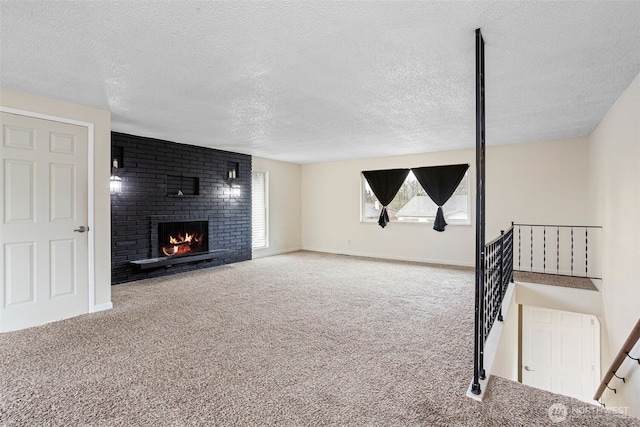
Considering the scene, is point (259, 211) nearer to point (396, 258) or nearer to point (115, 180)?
point (115, 180)

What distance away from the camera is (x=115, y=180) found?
4.77 meters

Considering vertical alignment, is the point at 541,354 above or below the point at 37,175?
below

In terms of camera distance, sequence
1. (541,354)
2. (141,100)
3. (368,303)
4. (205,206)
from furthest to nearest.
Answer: (541,354), (205,206), (368,303), (141,100)

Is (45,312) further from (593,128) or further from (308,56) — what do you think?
(593,128)

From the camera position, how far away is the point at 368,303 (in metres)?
3.88

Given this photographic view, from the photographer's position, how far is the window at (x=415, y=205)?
6.26 meters

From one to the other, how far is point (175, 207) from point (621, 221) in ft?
19.7

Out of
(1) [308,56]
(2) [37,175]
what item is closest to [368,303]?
(1) [308,56]

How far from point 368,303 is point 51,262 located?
3.44 metres

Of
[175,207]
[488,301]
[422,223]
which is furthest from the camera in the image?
[422,223]

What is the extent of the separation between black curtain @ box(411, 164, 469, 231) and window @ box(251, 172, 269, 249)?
3.46 meters

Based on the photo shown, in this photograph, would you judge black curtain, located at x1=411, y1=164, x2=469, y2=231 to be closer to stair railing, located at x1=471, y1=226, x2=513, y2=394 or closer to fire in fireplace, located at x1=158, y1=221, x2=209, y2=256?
stair railing, located at x1=471, y1=226, x2=513, y2=394

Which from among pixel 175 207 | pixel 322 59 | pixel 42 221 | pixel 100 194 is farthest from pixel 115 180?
pixel 322 59

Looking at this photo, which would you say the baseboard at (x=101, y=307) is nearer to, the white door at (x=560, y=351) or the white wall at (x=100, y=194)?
the white wall at (x=100, y=194)
